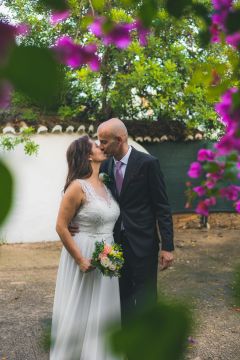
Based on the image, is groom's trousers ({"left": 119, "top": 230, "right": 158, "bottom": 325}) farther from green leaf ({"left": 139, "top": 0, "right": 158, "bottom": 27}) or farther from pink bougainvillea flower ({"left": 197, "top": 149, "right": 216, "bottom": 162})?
green leaf ({"left": 139, "top": 0, "right": 158, "bottom": 27})

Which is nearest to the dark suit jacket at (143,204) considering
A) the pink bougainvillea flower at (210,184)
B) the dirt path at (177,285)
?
the dirt path at (177,285)

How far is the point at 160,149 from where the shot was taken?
9.68 metres

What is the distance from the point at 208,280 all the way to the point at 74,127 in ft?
12.1

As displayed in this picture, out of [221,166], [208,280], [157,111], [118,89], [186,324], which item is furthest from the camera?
[157,111]

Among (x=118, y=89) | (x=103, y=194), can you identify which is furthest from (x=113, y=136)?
(x=118, y=89)

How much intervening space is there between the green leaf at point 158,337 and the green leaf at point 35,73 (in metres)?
0.15

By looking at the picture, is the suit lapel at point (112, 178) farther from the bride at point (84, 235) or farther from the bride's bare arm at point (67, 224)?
the bride's bare arm at point (67, 224)

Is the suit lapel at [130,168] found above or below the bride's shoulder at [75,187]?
above

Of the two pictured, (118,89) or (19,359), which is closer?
(19,359)

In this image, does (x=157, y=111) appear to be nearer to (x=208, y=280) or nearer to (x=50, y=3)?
(x=208, y=280)

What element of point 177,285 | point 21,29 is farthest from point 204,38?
point 177,285

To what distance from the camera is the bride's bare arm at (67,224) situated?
A: 3.08 m

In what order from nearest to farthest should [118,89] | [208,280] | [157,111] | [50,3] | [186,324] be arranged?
[186,324] < [50,3] < [208,280] < [118,89] < [157,111]

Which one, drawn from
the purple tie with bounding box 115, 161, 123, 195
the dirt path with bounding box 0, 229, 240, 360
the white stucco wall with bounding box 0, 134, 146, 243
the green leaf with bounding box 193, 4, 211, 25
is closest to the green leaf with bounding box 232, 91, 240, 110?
the green leaf with bounding box 193, 4, 211, 25
